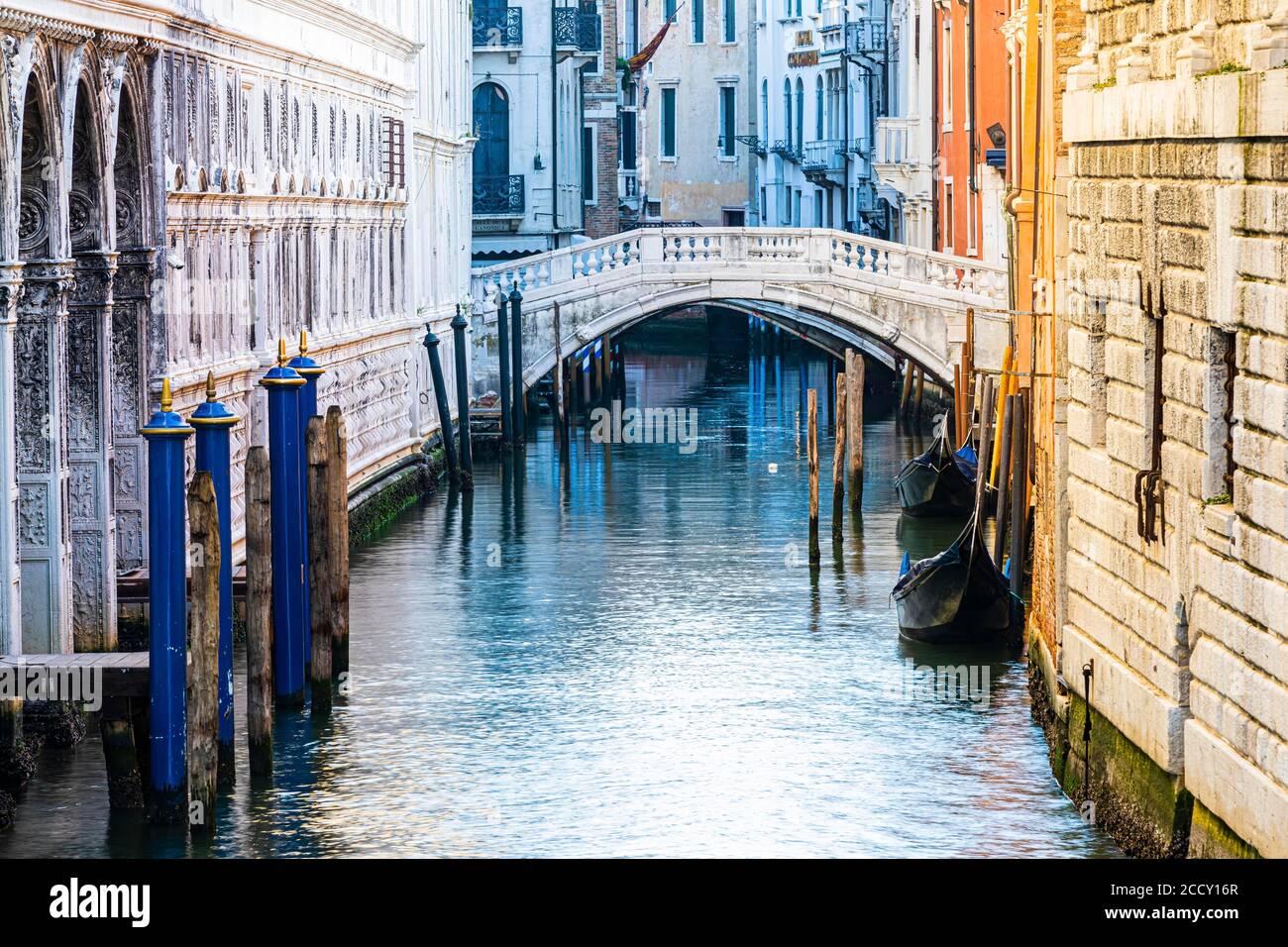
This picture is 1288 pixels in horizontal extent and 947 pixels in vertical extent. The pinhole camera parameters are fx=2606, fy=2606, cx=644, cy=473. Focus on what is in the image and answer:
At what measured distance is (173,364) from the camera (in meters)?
13.4

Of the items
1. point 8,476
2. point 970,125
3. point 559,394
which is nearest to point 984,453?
point 8,476

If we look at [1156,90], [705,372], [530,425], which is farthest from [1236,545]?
[705,372]

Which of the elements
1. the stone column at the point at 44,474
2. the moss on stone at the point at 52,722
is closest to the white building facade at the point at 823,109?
the stone column at the point at 44,474

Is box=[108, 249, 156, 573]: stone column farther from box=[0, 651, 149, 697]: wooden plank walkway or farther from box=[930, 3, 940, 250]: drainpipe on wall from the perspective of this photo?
box=[930, 3, 940, 250]: drainpipe on wall

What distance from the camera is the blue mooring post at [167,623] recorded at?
951 centimetres

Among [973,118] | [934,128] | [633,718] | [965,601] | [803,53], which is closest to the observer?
[633,718]

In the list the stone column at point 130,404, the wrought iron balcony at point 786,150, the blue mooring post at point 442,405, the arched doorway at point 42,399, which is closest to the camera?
the arched doorway at point 42,399

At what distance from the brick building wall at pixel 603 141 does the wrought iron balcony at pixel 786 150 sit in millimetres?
7110

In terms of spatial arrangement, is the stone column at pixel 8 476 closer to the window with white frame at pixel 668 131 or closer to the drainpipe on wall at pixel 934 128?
the drainpipe on wall at pixel 934 128

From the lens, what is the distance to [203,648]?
9430 mm

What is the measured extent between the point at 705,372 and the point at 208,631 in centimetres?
2767

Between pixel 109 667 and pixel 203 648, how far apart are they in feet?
1.61

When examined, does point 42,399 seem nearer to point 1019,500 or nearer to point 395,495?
point 1019,500
